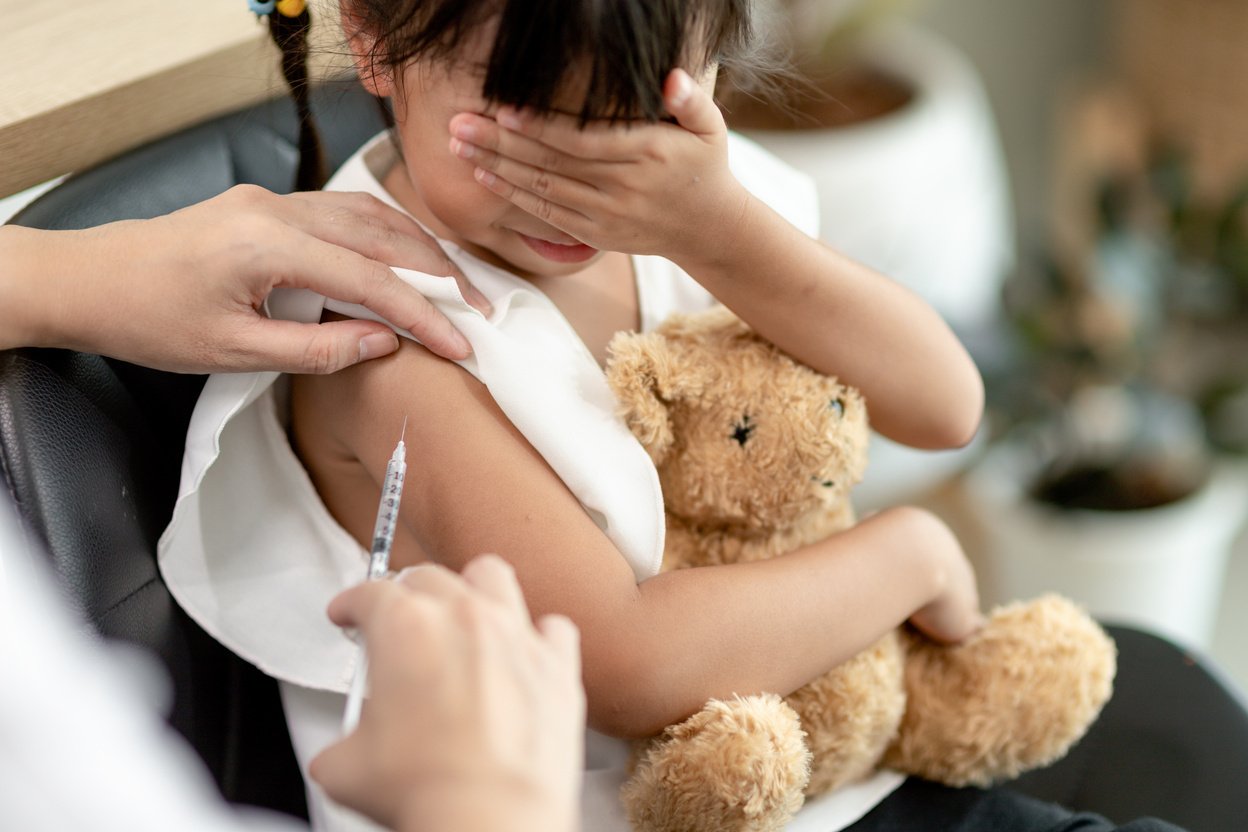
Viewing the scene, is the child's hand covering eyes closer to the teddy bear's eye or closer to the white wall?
the teddy bear's eye

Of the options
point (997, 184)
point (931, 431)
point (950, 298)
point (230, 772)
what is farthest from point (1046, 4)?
point (230, 772)

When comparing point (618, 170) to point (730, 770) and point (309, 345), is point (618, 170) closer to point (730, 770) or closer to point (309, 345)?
point (309, 345)

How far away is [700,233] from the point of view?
0.75m

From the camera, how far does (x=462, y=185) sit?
753mm

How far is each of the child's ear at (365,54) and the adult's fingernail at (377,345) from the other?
169 millimetres

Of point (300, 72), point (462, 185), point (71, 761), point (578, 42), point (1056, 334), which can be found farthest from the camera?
point (1056, 334)

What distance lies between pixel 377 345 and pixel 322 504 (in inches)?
6.4

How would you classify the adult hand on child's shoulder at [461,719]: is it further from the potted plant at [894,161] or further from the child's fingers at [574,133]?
the potted plant at [894,161]

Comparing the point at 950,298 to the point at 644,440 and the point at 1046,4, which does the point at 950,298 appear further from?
the point at 644,440

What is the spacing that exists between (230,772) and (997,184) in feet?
5.17

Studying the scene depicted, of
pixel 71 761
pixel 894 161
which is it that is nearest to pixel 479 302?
pixel 71 761

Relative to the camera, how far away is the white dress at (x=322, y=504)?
733 mm

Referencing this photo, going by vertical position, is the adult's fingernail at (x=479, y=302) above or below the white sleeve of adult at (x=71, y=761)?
above

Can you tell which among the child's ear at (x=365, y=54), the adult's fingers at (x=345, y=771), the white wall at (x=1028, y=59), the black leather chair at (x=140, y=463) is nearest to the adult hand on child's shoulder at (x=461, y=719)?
the adult's fingers at (x=345, y=771)
